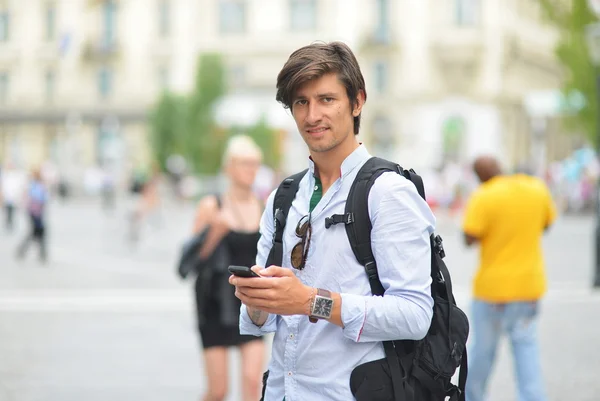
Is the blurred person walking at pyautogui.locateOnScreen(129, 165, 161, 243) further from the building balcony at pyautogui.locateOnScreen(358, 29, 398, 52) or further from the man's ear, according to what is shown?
the building balcony at pyautogui.locateOnScreen(358, 29, 398, 52)

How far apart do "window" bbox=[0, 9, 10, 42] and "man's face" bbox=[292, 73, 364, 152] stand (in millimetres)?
62663

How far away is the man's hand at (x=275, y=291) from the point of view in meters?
2.50

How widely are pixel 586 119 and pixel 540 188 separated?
29.4 m

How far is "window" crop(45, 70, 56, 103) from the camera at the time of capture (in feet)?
197

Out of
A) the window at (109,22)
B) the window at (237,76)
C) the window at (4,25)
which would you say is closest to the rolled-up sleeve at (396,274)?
the window at (237,76)

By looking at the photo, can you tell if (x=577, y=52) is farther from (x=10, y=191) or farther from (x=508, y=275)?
(x=508, y=275)

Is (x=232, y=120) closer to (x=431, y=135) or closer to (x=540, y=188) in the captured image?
(x=431, y=135)

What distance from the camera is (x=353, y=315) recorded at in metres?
2.57

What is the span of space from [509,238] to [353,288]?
384 cm

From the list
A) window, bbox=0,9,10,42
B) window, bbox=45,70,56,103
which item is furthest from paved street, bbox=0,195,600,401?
window, bbox=0,9,10,42

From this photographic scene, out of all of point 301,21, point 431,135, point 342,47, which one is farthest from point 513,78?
point 342,47

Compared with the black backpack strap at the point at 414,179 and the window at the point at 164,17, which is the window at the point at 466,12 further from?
the black backpack strap at the point at 414,179

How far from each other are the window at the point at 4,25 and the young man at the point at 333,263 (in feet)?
205

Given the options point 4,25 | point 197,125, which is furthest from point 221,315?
point 4,25
